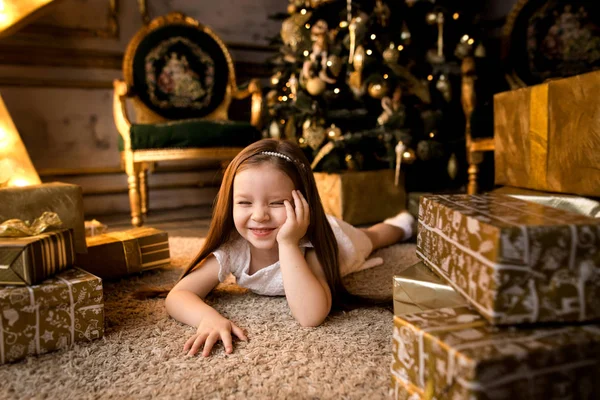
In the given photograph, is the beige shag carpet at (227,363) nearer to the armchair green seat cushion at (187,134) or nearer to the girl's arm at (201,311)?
the girl's arm at (201,311)

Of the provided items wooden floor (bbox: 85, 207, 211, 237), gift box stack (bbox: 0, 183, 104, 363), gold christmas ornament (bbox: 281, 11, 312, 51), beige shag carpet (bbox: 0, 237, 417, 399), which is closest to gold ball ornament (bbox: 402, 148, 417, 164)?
gold christmas ornament (bbox: 281, 11, 312, 51)

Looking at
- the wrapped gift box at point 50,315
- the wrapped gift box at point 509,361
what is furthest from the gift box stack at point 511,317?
the wrapped gift box at point 50,315

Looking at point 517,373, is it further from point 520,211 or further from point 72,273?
point 72,273

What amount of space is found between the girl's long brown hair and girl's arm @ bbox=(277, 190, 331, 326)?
0.26ft

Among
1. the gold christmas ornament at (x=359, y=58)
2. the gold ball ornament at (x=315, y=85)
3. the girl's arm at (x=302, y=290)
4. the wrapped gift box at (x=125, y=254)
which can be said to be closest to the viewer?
the girl's arm at (x=302, y=290)

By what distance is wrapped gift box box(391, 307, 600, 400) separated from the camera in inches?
18.3

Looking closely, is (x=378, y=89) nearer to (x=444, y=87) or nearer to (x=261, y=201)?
(x=444, y=87)

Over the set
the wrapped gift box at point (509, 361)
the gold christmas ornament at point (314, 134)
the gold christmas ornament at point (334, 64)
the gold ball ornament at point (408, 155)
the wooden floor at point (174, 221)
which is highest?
the gold christmas ornament at point (334, 64)

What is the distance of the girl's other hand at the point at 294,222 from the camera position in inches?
34.8

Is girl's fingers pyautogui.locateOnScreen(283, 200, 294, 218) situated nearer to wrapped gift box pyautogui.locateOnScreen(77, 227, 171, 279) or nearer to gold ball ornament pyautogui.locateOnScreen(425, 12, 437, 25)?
wrapped gift box pyautogui.locateOnScreen(77, 227, 171, 279)

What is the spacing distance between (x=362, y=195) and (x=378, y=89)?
0.48 m

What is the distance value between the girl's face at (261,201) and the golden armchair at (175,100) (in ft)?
3.95

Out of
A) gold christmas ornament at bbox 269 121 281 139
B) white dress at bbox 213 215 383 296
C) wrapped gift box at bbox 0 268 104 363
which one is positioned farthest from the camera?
gold christmas ornament at bbox 269 121 281 139

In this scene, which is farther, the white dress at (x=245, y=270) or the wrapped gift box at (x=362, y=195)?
the wrapped gift box at (x=362, y=195)
